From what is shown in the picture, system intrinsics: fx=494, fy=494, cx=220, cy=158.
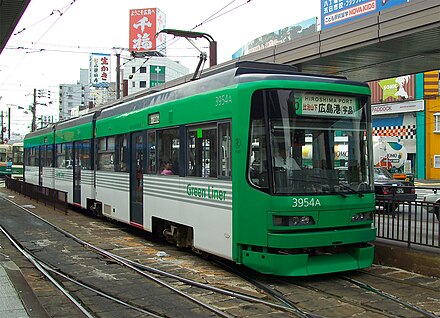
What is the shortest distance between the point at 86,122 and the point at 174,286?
33.4ft

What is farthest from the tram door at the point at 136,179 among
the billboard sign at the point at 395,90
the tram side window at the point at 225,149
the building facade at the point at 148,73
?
the building facade at the point at 148,73

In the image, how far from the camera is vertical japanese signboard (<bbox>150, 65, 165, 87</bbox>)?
297 ft

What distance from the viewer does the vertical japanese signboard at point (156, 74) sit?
3558 inches

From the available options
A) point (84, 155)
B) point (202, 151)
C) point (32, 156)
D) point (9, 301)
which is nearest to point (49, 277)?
point (9, 301)

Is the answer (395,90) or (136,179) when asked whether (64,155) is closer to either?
(136,179)

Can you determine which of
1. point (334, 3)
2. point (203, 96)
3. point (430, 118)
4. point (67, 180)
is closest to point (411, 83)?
point (430, 118)

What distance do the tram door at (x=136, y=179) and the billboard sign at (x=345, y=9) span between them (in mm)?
41093

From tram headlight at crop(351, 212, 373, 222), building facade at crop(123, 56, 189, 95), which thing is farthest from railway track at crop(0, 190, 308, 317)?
building facade at crop(123, 56, 189, 95)

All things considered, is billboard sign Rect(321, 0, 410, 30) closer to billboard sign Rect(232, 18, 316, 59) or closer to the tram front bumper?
billboard sign Rect(232, 18, 316, 59)

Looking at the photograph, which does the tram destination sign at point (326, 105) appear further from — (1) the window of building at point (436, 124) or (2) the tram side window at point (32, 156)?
(1) the window of building at point (436, 124)

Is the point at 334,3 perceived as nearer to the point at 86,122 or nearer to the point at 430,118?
the point at 430,118

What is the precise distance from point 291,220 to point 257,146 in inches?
46.4

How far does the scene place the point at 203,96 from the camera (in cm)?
847

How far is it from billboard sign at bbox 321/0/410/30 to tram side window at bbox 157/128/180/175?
138ft
